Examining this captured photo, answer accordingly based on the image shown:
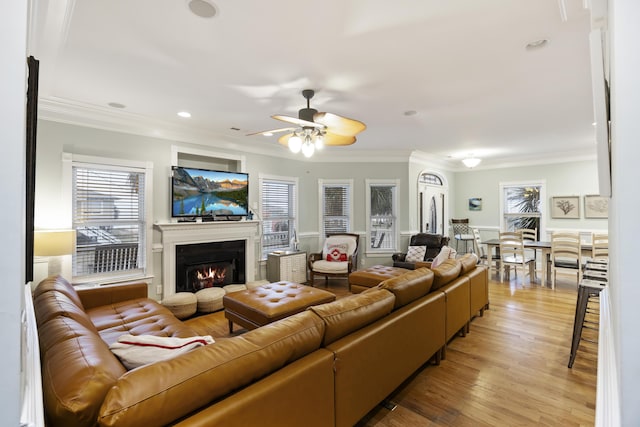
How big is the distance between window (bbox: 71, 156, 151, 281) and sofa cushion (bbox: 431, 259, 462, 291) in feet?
12.1

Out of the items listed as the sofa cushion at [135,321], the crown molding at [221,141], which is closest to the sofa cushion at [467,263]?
the sofa cushion at [135,321]

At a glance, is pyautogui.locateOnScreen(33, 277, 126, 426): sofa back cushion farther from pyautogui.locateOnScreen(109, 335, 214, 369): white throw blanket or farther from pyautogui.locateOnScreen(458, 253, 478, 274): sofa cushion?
pyautogui.locateOnScreen(458, 253, 478, 274): sofa cushion

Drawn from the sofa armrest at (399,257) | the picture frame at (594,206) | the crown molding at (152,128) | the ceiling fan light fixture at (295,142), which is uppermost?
the crown molding at (152,128)

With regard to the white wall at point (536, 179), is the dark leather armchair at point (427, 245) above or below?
below

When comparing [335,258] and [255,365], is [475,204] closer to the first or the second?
[335,258]

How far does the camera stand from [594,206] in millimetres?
6016

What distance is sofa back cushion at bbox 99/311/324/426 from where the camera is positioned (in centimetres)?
92

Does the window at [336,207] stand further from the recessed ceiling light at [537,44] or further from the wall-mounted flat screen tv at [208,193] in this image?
the recessed ceiling light at [537,44]

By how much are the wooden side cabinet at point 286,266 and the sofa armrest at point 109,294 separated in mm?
2299

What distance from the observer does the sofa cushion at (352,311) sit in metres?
1.61

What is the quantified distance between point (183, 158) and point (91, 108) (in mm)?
1283

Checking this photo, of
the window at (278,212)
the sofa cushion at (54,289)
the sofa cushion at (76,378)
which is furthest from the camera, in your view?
the window at (278,212)

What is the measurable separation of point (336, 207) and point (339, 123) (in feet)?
12.2

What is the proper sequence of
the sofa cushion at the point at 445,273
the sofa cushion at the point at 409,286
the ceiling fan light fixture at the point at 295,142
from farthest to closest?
the ceiling fan light fixture at the point at 295,142 → the sofa cushion at the point at 445,273 → the sofa cushion at the point at 409,286
